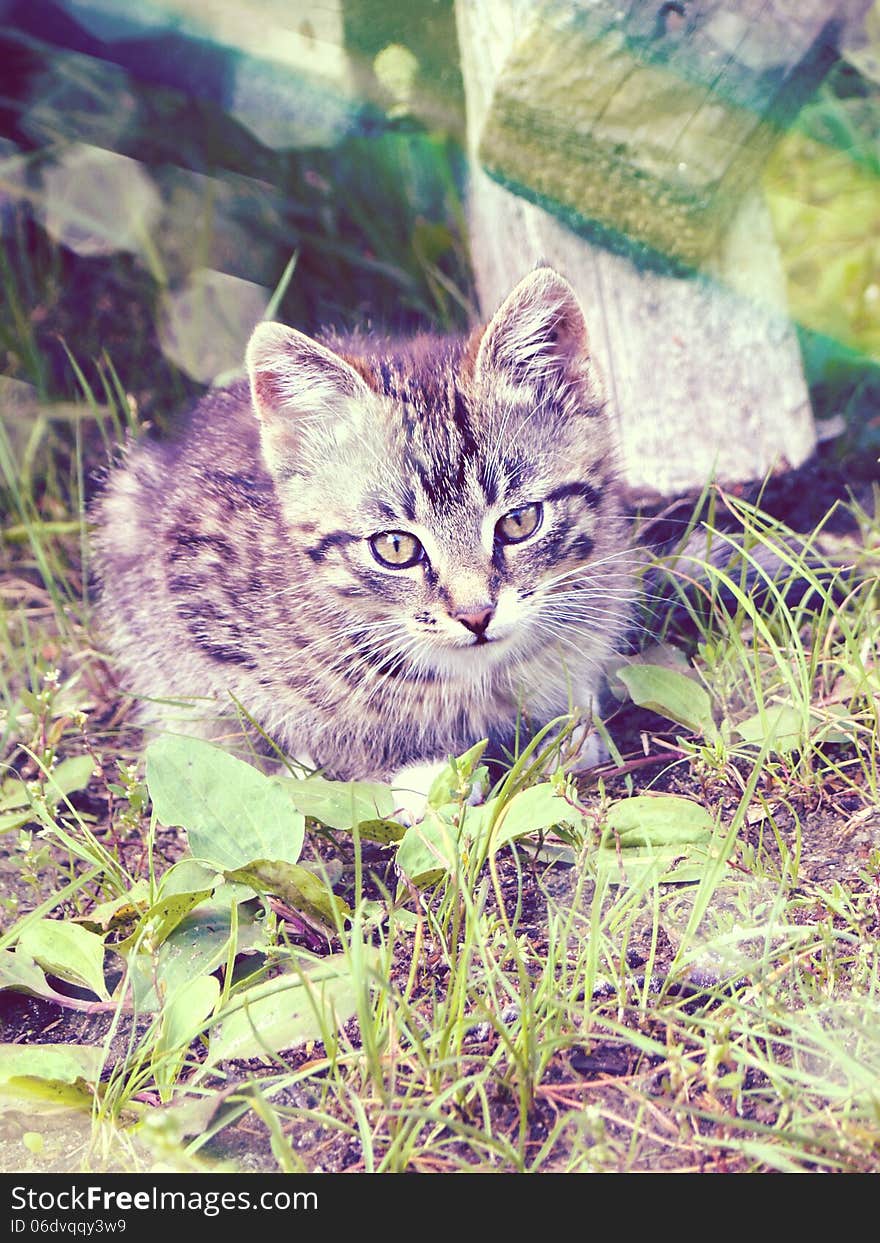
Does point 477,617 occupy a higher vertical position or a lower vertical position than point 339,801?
higher

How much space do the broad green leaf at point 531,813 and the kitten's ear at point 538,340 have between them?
3.10 ft

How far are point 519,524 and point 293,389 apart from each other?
0.58 meters

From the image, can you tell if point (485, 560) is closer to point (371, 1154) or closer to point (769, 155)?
point (371, 1154)

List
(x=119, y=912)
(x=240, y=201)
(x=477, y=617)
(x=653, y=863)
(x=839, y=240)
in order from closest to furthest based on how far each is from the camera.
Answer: (x=653, y=863) → (x=119, y=912) → (x=477, y=617) → (x=839, y=240) → (x=240, y=201)

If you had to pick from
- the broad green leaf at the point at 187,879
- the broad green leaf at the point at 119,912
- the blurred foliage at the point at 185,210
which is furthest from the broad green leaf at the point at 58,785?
the blurred foliage at the point at 185,210

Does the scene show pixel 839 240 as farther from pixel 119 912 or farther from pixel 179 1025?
pixel 179 1025

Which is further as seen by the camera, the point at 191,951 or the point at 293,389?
the point at 293,389

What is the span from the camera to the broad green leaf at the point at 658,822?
2.21m

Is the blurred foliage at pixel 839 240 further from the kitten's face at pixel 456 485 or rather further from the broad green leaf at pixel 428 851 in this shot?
the broad green leaf at pixel 428 851

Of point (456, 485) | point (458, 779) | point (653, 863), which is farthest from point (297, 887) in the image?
point (456, 485)

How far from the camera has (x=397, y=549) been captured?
8.29 ft

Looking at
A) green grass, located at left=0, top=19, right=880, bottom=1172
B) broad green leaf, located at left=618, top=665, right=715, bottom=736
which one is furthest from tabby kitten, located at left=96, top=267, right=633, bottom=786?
green grass, located at left=0, top=19, right=880, bottom=1172
